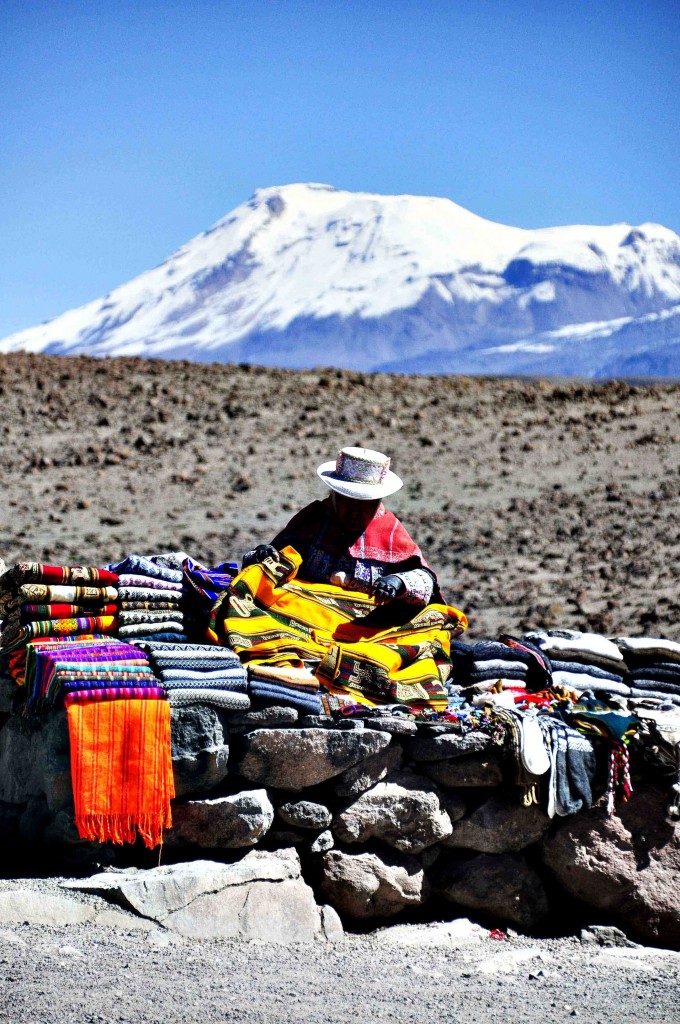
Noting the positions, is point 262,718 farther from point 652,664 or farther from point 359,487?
point 652,664

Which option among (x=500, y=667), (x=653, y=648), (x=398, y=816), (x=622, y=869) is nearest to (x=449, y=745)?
(x=398, y=816)

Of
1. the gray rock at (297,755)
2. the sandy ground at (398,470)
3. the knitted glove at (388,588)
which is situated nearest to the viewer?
the gray rock at (297,755)

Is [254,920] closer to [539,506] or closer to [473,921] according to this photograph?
[473,921]

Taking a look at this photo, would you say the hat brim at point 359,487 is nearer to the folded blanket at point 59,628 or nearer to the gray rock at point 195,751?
the folded blanket at point 59,628

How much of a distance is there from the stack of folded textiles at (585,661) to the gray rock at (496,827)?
1264 millimetres

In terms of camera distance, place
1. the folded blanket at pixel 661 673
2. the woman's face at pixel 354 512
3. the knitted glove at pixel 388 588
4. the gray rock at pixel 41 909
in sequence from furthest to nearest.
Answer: the folded blanket at pixel 661 673 < the woman's face at pixel 354 512 < the knitted glove at pixel 388 588 < the gray rock at pixel 41 909

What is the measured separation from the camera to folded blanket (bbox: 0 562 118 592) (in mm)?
5992

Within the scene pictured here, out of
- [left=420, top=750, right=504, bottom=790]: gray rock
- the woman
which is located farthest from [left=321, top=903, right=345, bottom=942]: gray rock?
the woman

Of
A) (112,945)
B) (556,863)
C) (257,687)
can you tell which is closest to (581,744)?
(556,863)

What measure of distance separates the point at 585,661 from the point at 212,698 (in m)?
2.58

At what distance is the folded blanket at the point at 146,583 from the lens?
6219mm

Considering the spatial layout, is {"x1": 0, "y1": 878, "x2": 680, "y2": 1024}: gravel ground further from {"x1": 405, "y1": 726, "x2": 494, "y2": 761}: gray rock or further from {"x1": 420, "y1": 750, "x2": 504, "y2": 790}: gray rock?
{"x1": 405, "y1": 726, "x2": 494, "y2": 761}: gray rock

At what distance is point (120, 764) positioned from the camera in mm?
5305

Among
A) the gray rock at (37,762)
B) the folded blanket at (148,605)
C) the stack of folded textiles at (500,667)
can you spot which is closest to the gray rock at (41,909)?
the gray rock at (37,762)
